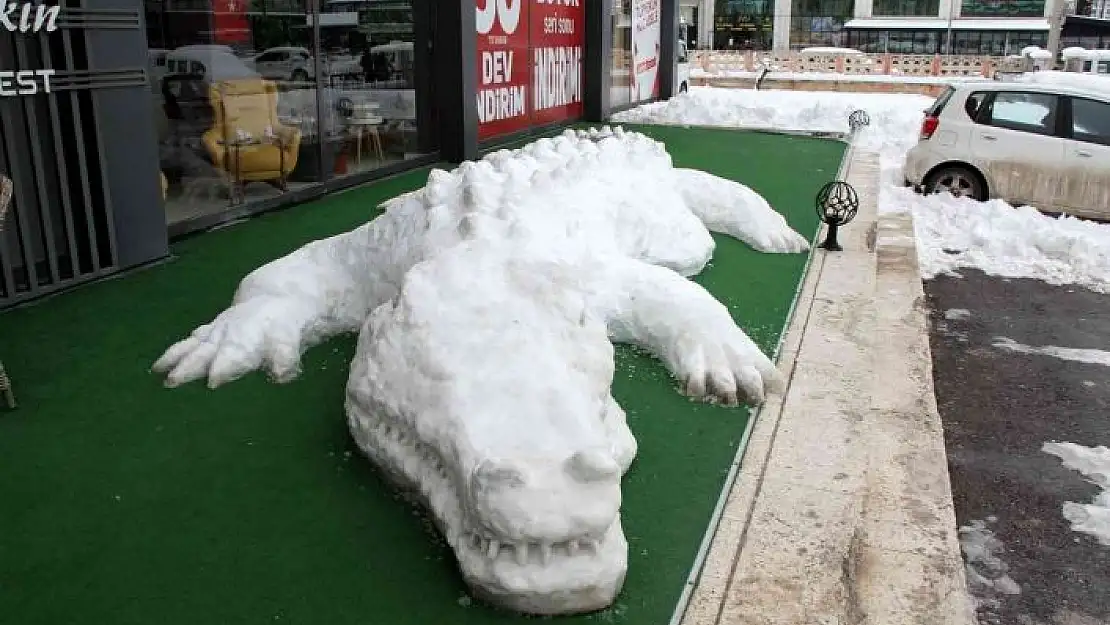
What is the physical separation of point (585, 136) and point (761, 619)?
4.49 m

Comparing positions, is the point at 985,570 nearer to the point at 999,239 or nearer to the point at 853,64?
the point at 999,239

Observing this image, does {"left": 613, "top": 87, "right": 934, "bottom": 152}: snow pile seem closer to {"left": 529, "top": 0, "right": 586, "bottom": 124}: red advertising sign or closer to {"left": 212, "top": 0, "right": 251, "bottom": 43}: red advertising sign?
{"left": 529, "top": 0, "right": 586, "bottom": 124}: red advertising sign

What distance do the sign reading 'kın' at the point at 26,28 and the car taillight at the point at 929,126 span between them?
352 inches

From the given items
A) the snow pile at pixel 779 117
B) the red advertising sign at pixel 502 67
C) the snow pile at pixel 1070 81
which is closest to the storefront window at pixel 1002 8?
the snow pile at pixel 779 117

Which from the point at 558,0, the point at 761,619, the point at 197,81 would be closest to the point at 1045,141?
the point at 558,0

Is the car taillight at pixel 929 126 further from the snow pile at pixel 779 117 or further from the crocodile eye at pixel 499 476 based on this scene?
the crocodile eye at pixel 499 476

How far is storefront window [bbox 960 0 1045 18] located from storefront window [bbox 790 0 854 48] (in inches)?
244

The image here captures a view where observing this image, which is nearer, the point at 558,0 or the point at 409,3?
the point at 409,3

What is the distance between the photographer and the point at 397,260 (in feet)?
12.6

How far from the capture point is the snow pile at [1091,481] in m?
3.63

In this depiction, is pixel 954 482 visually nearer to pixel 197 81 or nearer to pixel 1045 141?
pixel 197 81

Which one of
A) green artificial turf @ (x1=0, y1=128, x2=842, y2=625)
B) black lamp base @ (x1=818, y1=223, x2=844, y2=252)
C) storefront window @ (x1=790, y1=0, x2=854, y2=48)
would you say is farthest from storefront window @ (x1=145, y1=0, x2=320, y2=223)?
storefront window @ (x1=790, y1=0, x2=854, y2=48)

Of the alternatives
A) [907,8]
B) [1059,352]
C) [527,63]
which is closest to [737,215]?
[1059,352]

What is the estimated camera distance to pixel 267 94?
Answer: 24.4ft
